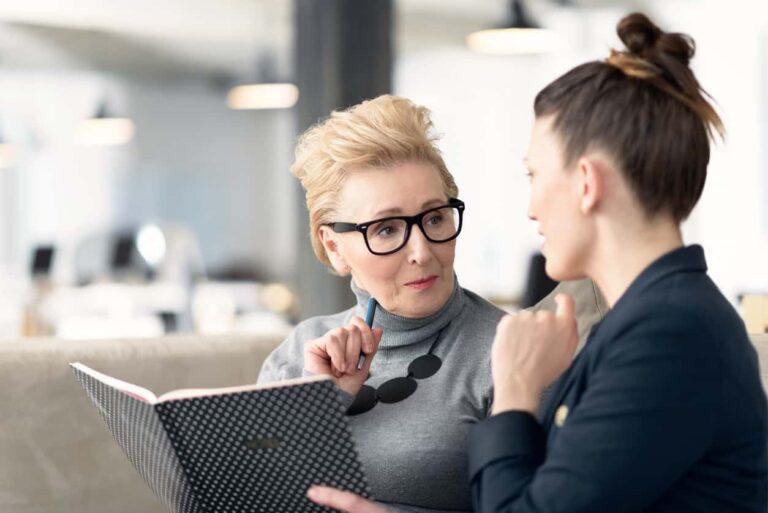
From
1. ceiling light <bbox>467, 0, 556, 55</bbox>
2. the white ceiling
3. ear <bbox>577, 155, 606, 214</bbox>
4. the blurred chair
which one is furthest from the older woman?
the white ceiling

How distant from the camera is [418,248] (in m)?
1.58

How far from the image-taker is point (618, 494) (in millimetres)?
1018

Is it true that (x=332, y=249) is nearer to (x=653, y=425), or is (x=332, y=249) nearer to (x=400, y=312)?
(x=400, y=312)

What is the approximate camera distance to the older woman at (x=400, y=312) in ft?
4.99

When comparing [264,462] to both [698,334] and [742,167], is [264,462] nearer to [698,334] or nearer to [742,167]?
[698,334]

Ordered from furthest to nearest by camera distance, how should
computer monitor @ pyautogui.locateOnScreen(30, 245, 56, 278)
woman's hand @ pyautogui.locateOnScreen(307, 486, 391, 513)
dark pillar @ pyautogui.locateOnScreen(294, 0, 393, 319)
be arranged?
computer monitor @ pyautogui.locateOnScreen(30, 245, 56, 278), dark pillar @ pyautogui.locateOnScreen(294, 0, 393, 319), woman's hand @ pyautogui.locateOnScreen(307, 486, 391, 513)

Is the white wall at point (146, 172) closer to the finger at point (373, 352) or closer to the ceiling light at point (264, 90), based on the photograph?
the ceiling light at point (264, 90)

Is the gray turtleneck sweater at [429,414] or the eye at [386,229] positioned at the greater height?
the eye at [386,229]

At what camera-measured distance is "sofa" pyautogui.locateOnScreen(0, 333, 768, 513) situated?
193cm

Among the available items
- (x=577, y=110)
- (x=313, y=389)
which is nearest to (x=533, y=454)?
(x=313, y=389)

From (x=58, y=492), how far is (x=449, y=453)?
781 millimetres

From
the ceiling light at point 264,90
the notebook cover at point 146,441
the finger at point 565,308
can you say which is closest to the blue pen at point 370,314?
the notebook cover at point 146,441

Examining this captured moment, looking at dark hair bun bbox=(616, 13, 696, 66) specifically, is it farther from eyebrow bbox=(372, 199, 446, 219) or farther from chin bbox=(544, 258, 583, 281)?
eyebrow bbox=(372, 199, 446, 219)

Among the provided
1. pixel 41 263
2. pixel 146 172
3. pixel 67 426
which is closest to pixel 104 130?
pixel 146 172
